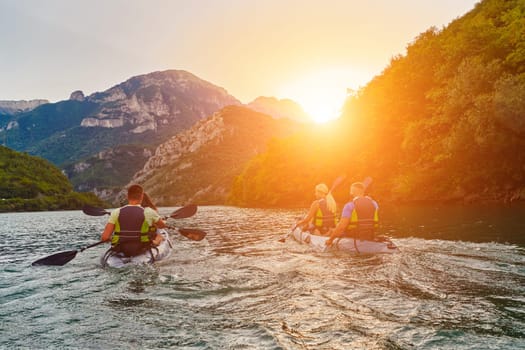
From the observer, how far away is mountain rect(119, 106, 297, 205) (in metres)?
147

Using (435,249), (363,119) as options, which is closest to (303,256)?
(435,249)

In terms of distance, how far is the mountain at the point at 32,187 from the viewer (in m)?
99.1

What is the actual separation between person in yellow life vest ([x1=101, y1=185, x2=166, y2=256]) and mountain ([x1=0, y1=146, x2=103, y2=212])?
102 metres

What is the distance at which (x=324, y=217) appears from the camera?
14.3 m

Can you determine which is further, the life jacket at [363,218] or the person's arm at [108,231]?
the life jacket at [363,218]

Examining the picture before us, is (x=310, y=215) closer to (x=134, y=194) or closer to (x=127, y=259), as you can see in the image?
(x=134, y=194)

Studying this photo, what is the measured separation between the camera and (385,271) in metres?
8.45

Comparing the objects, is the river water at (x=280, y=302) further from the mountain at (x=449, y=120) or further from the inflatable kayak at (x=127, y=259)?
the mountain at (x=449, y=120)

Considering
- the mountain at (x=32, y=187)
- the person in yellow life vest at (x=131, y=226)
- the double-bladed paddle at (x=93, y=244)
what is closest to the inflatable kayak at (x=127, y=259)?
the person in yellow life vest at (x=131, y=226)

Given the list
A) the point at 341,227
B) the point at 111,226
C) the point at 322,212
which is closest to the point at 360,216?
the point at 341,227

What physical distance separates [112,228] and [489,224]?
1732 centimetres

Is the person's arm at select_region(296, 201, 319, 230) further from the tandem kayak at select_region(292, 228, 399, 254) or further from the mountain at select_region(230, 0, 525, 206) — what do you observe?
the mountain at select_region(230, 0, 525, 206)

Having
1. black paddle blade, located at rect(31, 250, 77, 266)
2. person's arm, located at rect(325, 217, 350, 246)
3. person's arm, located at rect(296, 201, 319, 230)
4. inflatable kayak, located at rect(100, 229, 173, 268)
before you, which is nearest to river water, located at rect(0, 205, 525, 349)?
black paddle blade, located at rect(31, 250, 77, 266)

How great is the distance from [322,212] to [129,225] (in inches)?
298
